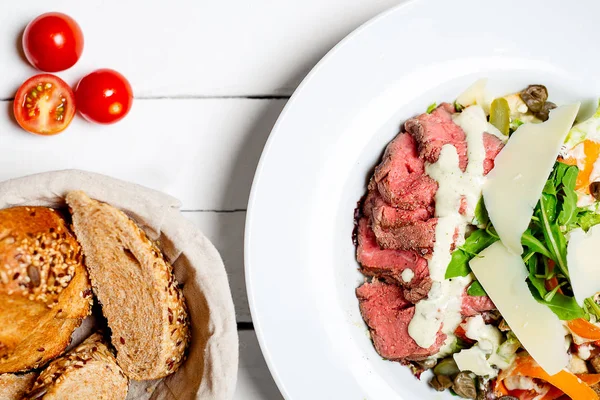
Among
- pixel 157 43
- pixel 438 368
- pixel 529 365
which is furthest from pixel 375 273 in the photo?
pixel 157 43

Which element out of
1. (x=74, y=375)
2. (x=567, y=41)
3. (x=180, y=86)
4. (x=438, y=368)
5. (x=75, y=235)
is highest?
(x=567, y=41)

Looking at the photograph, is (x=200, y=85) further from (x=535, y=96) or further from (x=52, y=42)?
(x=535, y=96)

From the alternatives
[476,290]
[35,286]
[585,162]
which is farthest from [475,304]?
[35,286]

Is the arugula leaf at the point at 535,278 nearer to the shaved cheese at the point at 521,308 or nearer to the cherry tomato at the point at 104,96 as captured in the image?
the shaved cheese at the point at 521,308

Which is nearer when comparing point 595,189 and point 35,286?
point 35,286

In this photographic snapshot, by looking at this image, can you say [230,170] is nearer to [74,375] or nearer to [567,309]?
[74,375]

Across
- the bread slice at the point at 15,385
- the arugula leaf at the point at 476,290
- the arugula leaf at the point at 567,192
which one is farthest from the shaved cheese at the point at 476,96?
the bread slice at the point at 15,385
